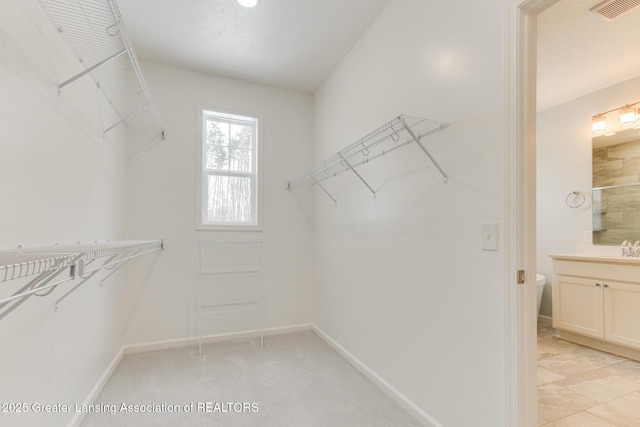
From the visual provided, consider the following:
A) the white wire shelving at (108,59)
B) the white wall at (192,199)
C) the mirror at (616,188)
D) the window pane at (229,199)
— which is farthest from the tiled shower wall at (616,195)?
the white wire shelving at (108,59)

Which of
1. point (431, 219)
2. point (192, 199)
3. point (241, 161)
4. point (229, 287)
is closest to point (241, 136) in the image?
point (241, 161)

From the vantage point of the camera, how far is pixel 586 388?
7.12ft

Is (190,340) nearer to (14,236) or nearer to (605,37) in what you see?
(14,236)

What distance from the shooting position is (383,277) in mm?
2209

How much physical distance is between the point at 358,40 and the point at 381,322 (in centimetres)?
231

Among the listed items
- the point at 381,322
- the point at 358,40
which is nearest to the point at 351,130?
the point at 358,40

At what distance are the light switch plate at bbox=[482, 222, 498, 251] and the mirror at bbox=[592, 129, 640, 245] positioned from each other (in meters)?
2.76

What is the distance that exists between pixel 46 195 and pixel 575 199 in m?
4.60

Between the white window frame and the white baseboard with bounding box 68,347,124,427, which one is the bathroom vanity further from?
the white baseboard with bounding box 68,347,124,427

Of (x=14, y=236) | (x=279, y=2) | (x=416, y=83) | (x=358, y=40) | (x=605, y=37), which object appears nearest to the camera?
(x=14, y=236)

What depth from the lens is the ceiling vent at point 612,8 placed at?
194 cm

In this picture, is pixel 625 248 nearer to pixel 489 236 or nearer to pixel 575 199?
pixel 575 199

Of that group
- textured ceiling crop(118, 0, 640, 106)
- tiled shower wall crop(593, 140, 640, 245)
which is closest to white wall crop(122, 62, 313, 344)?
textured ceiling crop(118, 0, 640, 106)

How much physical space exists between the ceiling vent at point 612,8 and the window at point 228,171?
9.60 ft
